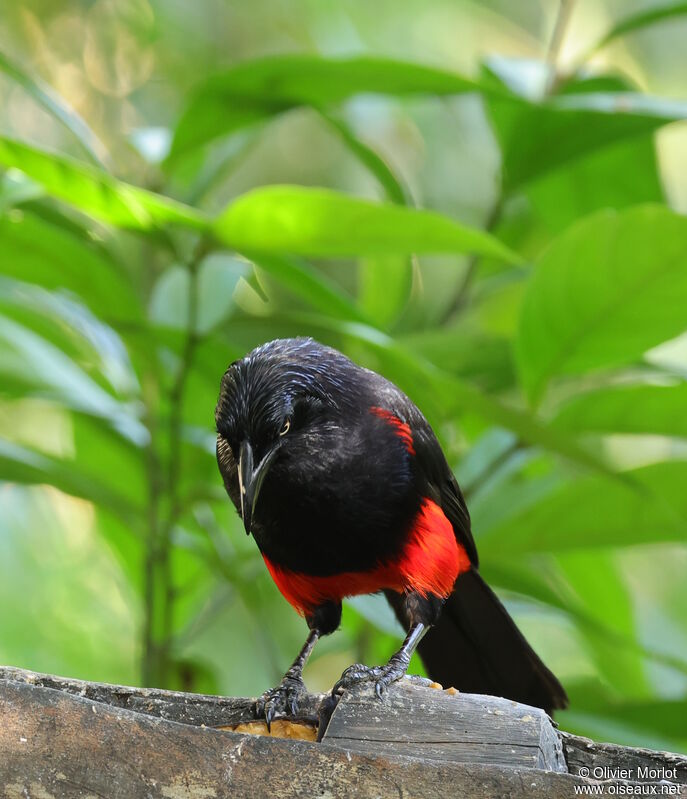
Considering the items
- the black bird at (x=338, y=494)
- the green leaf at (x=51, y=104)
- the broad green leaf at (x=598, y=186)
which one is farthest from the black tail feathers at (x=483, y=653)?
the green leaf at (x=51, y=104)

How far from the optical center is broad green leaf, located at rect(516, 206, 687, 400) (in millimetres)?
2791

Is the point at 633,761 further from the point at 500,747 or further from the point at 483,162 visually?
the point at 483,162

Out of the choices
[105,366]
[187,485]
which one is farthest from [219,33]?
[187,485]

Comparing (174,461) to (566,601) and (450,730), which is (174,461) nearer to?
(566,601)

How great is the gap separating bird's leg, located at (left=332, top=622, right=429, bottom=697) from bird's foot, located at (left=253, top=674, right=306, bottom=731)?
5.0 inches

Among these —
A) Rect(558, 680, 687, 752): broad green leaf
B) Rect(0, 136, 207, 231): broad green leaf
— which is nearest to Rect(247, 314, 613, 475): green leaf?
Rect(0, 136, 207, 231): broad green leaf

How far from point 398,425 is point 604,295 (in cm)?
70

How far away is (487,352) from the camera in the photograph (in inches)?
141

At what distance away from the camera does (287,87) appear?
331 cm

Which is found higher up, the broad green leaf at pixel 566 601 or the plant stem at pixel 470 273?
the plant stem at pixel 470 273

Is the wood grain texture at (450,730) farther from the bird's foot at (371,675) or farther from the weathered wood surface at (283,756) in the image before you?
the bird's foot at (371,675)

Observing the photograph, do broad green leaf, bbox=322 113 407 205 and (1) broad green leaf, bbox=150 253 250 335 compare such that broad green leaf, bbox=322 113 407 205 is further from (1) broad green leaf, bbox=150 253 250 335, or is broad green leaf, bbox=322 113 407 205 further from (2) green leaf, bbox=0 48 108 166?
(2) green leaf, bbox=0 48 108 166

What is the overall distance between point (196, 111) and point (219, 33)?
407cm

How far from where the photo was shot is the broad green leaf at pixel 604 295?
2791 mm
